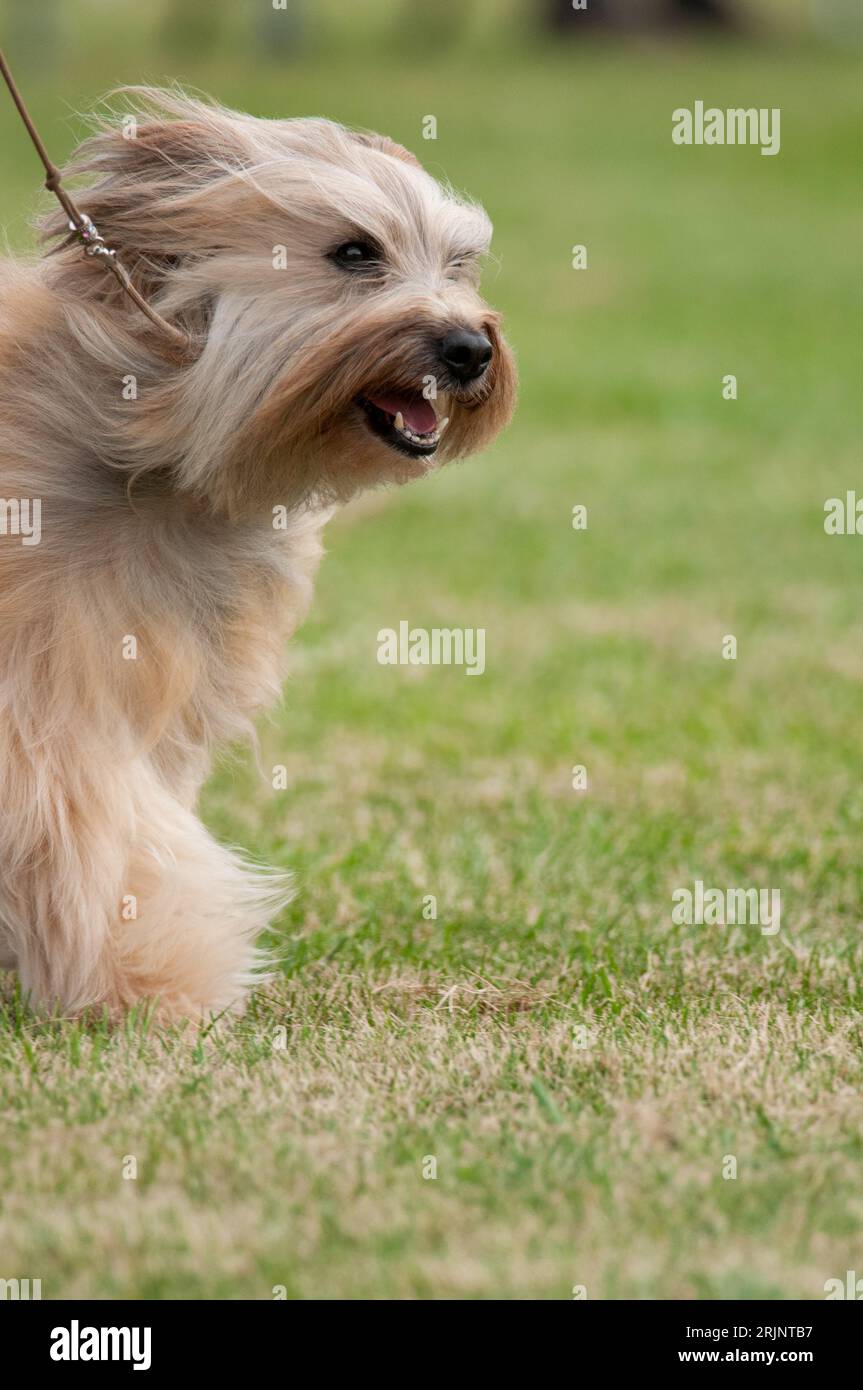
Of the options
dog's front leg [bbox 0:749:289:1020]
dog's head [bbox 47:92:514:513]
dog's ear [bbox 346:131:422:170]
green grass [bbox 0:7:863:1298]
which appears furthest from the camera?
dog's ear [bbox 346:131:422:170]

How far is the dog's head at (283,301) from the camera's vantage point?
3.68 m

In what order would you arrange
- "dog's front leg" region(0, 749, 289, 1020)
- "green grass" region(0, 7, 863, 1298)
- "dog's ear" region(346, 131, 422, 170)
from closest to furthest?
"green grass" region(0, 7, 863, 1298) < "dog's front leg" region(0, 749, 289, 1020) < "dog's ear" region(346, 131, 422, 170)

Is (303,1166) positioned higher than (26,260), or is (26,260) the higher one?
(26,260)

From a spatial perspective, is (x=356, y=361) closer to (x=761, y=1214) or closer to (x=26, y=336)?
(x=26, y=336)

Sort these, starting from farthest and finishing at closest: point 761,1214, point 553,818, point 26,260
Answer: point 553,818 < point 26,260 < point 761,1214

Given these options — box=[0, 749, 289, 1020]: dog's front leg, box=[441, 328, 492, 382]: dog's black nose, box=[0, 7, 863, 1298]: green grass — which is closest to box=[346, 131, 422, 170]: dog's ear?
box=[441, 328, 492, 382]: dog's black nose

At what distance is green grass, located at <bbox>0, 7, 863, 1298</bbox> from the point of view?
294 centimetres

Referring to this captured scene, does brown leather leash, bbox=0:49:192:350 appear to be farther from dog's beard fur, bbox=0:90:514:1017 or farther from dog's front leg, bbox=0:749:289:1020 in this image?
dog's front leg, bbox=0:749:289:1020

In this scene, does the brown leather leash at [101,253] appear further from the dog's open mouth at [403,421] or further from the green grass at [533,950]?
the green grass at [533,950]

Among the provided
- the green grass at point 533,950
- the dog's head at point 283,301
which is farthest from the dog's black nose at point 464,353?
the green grass at point 533,950

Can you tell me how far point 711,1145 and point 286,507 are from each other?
1675 mm

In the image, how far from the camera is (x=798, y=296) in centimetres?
2094
